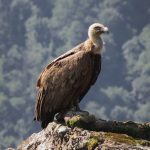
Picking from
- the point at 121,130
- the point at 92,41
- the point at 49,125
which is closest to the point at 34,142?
the point at 49,125

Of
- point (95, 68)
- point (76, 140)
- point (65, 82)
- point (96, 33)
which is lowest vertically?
point (76, 140)

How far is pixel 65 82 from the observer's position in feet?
64.8

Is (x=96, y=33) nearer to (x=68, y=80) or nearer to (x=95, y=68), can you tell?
(x=95, y=68)

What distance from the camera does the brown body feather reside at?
19.7 meters

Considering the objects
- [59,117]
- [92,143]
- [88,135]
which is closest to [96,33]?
[59,117]

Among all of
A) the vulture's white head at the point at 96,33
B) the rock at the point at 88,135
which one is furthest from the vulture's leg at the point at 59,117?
the vulture's white head at the point at 96,33

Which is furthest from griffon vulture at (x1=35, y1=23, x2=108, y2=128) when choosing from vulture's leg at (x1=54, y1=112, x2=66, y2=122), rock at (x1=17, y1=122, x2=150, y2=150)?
rock at (x1=17, y1=122, x2=150, y2=150)

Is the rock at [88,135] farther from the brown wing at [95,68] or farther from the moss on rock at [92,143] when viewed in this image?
the brown wing at [95,68]

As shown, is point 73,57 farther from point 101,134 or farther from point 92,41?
point 101,134

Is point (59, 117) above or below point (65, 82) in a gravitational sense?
below

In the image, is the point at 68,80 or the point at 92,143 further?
the point at 68,80

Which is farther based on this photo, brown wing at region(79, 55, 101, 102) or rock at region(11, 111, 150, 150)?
brown wing at region(79, 55, 101, 102)

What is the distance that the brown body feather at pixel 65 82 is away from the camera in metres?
19.7

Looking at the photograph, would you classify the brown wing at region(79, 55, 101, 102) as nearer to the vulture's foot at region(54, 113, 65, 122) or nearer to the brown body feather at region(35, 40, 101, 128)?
the brown body feather at region(35, 40, 101, 128)
